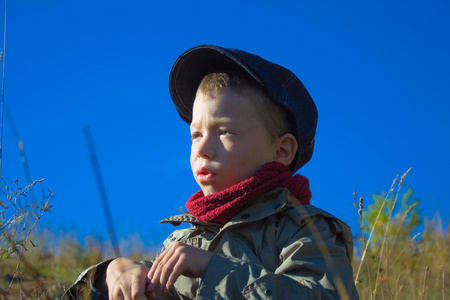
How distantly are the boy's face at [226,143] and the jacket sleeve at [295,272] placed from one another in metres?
0.39

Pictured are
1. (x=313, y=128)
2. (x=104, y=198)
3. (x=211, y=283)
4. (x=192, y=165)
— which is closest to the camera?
(x=104, y=198)

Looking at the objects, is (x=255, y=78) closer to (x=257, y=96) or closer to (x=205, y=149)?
(x=257, y=96)

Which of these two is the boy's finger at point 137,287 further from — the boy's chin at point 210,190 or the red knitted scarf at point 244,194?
the boy's chin at point 210,190

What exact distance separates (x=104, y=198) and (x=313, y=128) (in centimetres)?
197

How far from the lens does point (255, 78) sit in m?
2.79

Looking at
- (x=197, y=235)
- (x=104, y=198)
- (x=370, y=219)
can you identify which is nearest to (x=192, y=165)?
(x=197, y=235)

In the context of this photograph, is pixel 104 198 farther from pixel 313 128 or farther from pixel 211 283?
pixel 313 128

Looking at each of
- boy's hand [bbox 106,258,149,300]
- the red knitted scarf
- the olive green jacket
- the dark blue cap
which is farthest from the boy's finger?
the dark blue cap

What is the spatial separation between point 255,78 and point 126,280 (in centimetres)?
122

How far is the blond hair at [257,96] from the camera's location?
2799mm

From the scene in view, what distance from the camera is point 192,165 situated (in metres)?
2.77

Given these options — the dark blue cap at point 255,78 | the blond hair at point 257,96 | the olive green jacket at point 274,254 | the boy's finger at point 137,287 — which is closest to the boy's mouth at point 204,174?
the olive green jacket at point 274,254

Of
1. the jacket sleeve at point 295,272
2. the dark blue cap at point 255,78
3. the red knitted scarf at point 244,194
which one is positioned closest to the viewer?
the jacket sleeve at point 295,272

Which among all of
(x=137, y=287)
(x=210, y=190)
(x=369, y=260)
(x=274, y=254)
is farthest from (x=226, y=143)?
(x=369, y=260)
